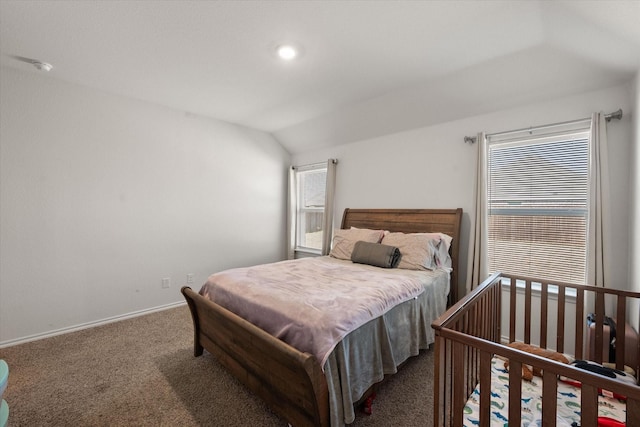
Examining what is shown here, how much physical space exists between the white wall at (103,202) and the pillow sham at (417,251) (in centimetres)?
258

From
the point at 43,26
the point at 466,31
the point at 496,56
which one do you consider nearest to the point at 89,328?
the point at 43,26

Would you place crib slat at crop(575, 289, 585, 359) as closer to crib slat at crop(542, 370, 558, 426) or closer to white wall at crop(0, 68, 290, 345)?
crib slat at crop(542, 370, 558, 426)

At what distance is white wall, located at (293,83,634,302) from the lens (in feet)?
7.30

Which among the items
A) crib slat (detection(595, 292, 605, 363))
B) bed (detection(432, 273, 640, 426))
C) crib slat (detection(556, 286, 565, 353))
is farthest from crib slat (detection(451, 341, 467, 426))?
crib slat (detection(595, 292, 605, 363))

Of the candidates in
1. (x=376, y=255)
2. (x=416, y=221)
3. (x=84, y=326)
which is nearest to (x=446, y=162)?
(x=416, y=221)

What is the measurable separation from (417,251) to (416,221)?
0.62 m

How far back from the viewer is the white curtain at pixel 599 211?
2172 mm

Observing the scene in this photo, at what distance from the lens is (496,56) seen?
2.32 metres

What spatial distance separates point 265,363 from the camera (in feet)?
5.43

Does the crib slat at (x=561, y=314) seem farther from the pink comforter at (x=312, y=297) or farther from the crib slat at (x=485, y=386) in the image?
the crib slat at (x=485, y=386)

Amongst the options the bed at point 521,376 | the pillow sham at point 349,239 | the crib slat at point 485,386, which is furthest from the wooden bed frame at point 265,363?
the pillow sham at point 349,239

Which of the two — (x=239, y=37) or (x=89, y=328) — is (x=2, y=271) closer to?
(x=89, y=328)

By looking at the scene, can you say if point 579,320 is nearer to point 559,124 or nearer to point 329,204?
point 559,124

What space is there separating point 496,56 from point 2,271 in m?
4.84
